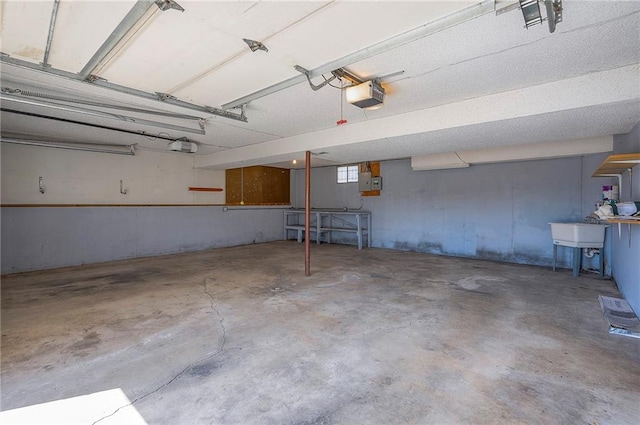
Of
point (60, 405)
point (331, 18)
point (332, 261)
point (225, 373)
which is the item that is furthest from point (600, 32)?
point (332, 261)

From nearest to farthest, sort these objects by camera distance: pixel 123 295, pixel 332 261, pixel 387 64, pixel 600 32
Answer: pixel 600 32 < pixel 387 64 < pixel 123 295 < pixel 332 261

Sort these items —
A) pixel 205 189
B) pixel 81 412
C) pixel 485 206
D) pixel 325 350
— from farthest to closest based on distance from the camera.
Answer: pixel 205 189 → pixel 485 206 → pixel 325 350 → pixel 81 412

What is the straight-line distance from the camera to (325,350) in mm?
2377

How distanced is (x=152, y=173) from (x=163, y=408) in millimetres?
5956

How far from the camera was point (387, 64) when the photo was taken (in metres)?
2.48

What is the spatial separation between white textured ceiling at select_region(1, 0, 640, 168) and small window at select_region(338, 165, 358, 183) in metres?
4.20

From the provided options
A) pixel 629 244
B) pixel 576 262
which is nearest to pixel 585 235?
pixel 576 262

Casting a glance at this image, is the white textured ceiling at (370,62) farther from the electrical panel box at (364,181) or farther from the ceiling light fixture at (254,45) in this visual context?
the electrical panel box at (364,181)

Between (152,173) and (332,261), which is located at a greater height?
(152,173)

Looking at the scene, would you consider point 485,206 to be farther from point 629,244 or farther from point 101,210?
point 101,210

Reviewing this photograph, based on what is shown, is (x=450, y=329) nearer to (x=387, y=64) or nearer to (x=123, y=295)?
(x=387, y=64)

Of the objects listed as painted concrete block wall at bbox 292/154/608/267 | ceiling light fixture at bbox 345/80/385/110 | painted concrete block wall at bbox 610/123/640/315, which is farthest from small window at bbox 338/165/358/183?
ceiling light fixture at bbox 345/80/385/110

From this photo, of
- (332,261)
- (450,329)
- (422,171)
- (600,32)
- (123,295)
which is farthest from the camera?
(422,171)

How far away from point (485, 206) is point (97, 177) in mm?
7894
